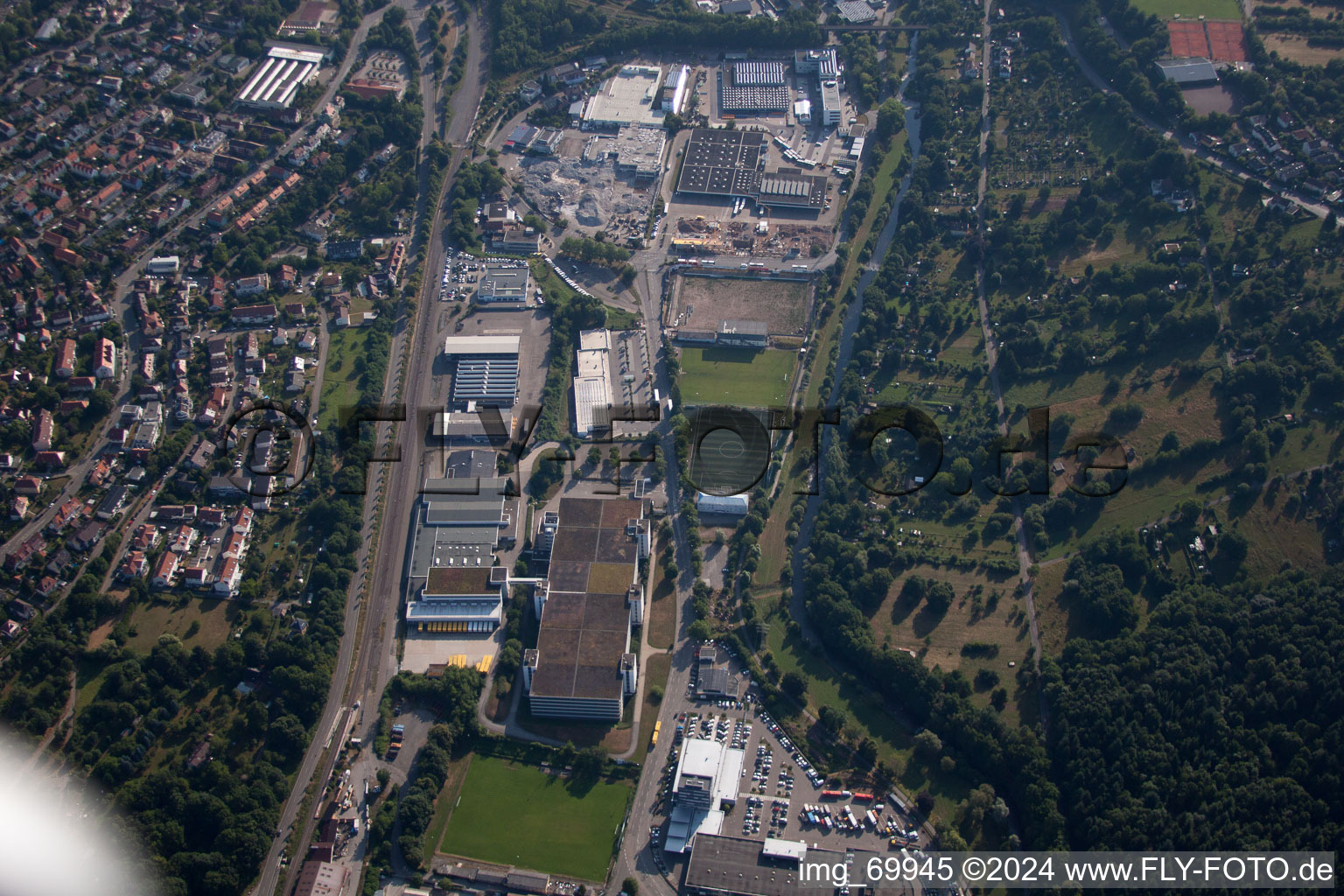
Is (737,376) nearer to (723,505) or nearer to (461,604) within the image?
(723,505)

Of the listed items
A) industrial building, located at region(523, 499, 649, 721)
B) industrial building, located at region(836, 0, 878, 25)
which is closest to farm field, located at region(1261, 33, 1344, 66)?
industrial building, located at region(836, 0, 878, 25)

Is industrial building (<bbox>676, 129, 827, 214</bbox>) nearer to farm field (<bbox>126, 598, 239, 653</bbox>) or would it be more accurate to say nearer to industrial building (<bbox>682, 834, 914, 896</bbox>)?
farm field (<bbox>126, 598, 239, 653</bbox>)

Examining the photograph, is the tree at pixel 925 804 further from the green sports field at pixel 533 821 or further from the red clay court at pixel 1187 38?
the red clay court at pixel 1187 38

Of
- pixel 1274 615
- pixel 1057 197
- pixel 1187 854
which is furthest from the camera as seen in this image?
pixel 1057 197

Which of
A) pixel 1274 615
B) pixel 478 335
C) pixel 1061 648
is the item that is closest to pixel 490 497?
pixel 478 335

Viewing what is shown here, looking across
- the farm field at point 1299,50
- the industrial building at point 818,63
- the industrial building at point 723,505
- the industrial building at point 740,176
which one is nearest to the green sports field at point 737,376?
the industrial building at point 723,505

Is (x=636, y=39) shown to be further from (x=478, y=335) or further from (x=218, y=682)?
(x=218, y=682)
